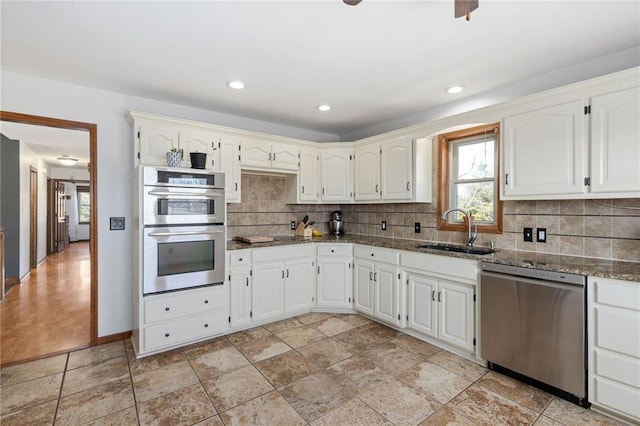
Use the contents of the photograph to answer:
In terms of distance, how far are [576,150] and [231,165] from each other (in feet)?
10.1

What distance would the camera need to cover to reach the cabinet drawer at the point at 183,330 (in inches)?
106

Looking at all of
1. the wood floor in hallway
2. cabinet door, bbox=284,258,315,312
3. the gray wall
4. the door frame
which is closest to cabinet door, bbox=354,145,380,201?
cabinet door, bbox=284,258,315,312

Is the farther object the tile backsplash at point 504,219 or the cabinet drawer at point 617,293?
the tile backsplash at point 504,219

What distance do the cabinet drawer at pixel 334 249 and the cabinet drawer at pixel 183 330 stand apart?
1327 millimetres

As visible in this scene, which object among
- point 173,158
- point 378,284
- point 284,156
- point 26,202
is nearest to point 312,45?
point 173,158

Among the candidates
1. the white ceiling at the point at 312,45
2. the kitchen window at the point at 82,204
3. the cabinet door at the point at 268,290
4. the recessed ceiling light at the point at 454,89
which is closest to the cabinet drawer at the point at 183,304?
the cabinet door at the point at 268,290

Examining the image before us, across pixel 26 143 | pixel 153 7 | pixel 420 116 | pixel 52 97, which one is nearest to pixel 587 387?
pixel 420 116

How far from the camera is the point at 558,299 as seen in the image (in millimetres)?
2064

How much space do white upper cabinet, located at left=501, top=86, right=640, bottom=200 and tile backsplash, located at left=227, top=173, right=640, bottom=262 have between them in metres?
0.30

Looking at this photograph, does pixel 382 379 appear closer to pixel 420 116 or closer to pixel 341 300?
pixel 341 300

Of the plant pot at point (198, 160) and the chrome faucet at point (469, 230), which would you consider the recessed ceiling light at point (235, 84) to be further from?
the chrome faucet at point (469, 230)

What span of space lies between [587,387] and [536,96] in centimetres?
207

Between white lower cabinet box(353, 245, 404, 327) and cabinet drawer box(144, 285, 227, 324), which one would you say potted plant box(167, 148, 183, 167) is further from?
white lower cabinet box(353, 245, 404, 327)

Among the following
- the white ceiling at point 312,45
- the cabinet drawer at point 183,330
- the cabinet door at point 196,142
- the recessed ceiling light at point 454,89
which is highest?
the white ceiling at point 312,45
